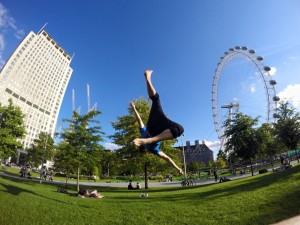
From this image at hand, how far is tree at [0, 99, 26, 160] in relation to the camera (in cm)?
2643

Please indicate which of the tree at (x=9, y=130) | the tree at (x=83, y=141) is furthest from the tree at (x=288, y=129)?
the tree at (x=9, y=130)

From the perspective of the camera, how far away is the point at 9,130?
89.7ft

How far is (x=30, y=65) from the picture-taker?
138750mm

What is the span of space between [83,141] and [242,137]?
19608mm

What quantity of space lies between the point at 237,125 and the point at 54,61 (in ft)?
511

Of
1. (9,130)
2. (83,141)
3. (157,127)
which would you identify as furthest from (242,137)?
(9,130)

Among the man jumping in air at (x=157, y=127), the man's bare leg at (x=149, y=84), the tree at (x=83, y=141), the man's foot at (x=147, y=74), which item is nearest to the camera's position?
the man jumping in air at (x=157, y=127)

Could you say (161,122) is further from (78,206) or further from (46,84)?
Result: (46,84)

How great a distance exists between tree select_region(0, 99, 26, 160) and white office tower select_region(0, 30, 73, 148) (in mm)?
104912

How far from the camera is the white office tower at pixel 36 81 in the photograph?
419ft

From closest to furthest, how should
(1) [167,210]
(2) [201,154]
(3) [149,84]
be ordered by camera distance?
(3) [149,84]
(1) [167,210]
(2) [201,154]

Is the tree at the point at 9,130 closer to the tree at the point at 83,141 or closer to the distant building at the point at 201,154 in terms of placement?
the tree at the point at 83,141

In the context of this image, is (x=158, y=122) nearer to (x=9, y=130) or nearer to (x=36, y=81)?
(x=9, y=130)

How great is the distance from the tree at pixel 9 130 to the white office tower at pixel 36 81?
10491cm
